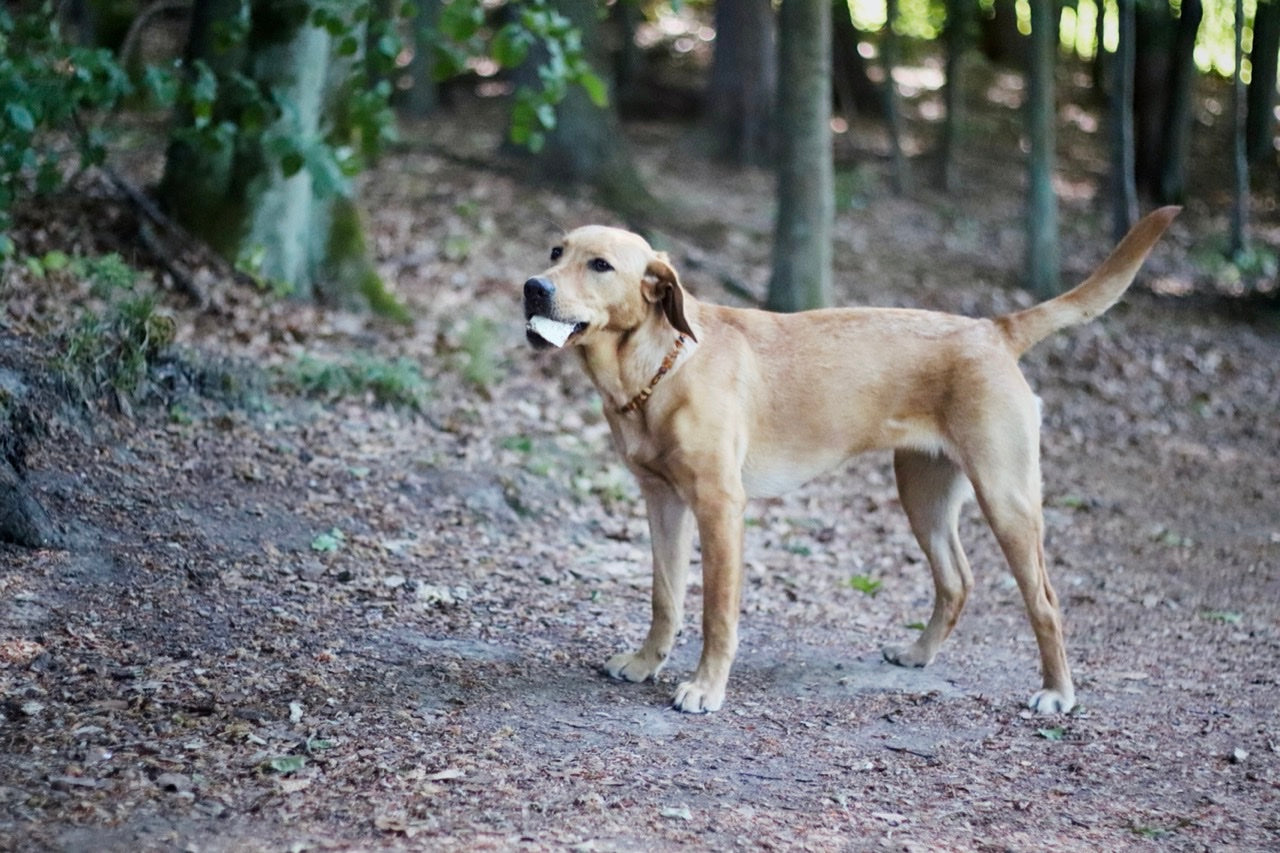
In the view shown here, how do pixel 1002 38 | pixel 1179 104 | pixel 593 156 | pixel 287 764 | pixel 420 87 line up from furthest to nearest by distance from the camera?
1. pixel 1002 38
2. pixel 1179 104
3. pixel 420 87
4. pixel 593 156
5. pixel 287 764

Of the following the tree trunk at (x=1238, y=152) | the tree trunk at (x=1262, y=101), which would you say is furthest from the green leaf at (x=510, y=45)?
the tree trunk at (x=1262, y=101)

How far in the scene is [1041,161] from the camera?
15.1 meters

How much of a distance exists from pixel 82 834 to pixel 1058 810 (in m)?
3.13

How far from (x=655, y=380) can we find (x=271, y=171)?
5206mm

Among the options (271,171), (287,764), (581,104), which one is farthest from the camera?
(581,104)

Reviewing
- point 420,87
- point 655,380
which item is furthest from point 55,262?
point 420,87

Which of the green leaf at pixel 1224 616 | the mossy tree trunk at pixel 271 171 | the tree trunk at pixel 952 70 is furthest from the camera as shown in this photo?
the tree trunk at pixel 952 70

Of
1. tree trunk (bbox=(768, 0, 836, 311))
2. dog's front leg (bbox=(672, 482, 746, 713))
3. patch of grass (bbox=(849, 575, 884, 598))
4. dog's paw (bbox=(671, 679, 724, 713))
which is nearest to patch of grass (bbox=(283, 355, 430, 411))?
patch of grass (bbox=(849, 575, 884, 598))

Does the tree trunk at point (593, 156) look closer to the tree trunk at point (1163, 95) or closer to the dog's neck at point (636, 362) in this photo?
the tree trunk at point (1163, 95)

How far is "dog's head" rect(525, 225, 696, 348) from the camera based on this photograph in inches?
202

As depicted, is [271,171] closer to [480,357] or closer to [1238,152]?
[480,357]

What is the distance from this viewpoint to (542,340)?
5145 mm

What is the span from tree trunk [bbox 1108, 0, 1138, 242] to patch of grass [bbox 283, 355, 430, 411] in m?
10.0

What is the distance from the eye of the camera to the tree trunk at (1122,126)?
15727 millimetres
